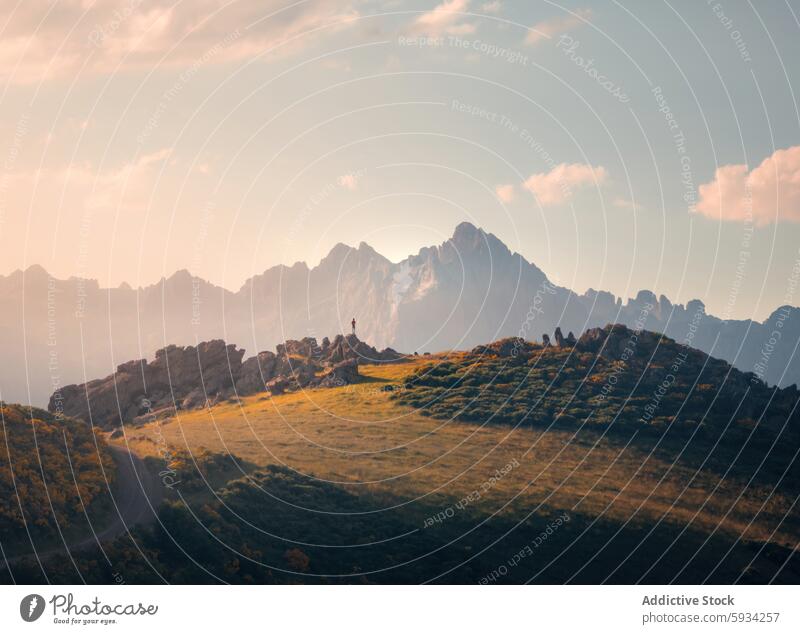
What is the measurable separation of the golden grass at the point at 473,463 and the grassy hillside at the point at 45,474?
11862 mm

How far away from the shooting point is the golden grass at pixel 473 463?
9088 centimetres

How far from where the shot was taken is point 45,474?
77312 millimetres

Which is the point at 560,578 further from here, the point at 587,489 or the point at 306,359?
the point at 306,359

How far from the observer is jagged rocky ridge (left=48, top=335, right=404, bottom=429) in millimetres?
131125

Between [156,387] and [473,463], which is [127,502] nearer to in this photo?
[473,463]

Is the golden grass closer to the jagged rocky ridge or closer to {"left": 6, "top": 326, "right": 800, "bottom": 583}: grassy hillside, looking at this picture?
{"left": 6, "top": 326, "right": 800, "bottom": 583}: grassy hillside

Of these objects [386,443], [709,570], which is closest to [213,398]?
[386,443]

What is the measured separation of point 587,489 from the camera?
310 feet
